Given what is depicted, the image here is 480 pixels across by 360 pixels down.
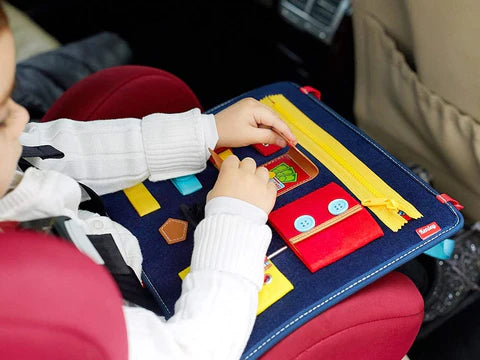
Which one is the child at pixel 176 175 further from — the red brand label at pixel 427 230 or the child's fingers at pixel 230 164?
the red brand label at pixel 427 230

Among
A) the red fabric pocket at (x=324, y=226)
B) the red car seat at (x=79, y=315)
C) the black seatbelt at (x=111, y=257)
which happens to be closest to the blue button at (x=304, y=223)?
the red fabric pocket at (x=324, y=226)

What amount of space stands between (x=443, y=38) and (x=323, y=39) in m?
0.65

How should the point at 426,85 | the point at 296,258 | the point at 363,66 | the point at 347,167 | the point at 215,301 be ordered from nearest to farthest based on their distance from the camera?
the point at 215,301, the point at 296,258, the point at 347,167, the point at 426,85, the point at 363,66

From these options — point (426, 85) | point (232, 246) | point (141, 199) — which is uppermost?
point (426, 85)

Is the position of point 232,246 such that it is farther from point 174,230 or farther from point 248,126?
point 248,126

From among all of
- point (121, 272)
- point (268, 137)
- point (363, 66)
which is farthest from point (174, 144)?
point (363, 66)

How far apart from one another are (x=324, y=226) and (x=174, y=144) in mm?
264

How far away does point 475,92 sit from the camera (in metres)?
0.92

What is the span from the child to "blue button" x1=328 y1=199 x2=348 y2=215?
0.09 metres

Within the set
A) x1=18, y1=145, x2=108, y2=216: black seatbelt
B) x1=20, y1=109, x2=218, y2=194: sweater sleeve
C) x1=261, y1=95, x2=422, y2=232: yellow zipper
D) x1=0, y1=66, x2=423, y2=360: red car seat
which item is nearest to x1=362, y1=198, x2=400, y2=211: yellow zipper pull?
x1=261, y1=95, x2=422, y2=232: yellow zipper

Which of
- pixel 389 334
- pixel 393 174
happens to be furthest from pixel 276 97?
pixel 389 334

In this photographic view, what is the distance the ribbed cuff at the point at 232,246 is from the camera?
2.26ft

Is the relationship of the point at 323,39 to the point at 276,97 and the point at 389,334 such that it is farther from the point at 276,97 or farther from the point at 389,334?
the point at 389,334

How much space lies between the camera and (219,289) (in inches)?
26.3
